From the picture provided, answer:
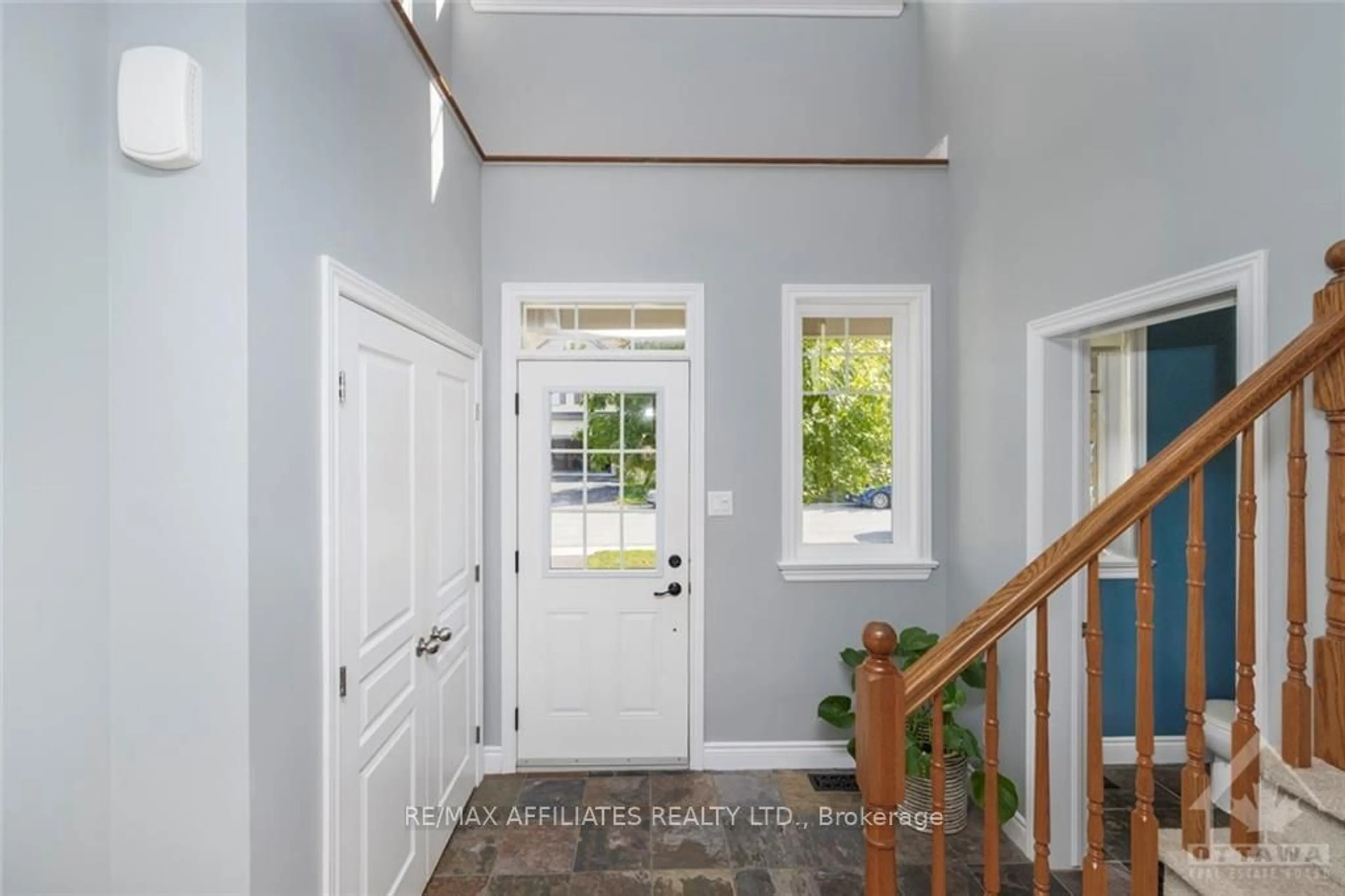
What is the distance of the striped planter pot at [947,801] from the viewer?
2.46m

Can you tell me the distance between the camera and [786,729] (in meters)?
2.91

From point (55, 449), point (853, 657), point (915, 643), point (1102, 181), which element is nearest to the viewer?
point (55, 449)

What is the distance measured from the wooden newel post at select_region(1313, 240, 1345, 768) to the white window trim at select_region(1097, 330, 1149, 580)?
1.70m

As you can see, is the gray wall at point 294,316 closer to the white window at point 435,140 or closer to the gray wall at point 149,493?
the gray wall at point 149,493

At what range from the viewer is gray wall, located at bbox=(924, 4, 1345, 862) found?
4.23 feet

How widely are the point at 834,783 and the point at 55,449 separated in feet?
9.60

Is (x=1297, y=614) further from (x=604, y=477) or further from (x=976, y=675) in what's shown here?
(x=604, y=477)

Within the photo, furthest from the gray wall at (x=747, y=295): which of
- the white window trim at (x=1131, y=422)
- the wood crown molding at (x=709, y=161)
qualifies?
the white window trim at (x=1131, y=422)

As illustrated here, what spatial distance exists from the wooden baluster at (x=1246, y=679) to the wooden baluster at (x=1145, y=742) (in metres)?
0.17

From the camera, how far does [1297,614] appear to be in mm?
1193

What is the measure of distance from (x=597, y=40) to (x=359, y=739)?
338cm

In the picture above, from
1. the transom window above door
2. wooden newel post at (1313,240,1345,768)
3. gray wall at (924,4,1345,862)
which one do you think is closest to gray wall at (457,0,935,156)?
gray wall at (924,4,1345,862)

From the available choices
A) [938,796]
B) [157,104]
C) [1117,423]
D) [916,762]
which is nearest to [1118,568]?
[1117,423]

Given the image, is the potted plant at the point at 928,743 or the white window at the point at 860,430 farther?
the white window at the point at 860,430
